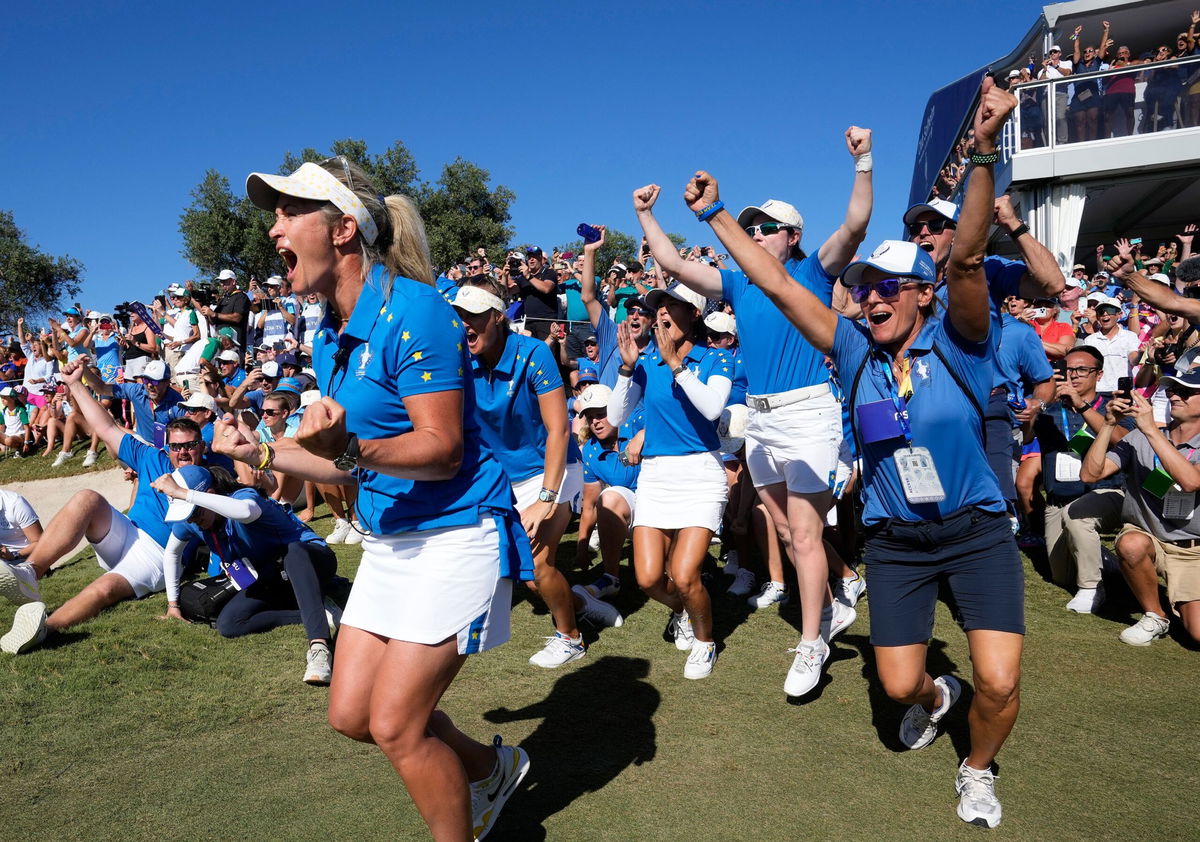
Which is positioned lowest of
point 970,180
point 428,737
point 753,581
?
point 753,581

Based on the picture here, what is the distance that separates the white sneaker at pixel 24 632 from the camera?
5270 mm

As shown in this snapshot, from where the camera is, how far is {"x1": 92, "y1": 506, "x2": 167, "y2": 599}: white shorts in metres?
6.38

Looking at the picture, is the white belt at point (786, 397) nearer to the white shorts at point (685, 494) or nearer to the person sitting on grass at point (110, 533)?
the white shorts at point (685, 494)

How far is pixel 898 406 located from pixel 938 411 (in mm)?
147

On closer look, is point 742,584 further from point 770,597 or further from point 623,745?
point 623,745

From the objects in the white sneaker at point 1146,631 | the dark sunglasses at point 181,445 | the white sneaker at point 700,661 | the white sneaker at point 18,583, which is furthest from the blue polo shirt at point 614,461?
the white sneaker at point 18,583

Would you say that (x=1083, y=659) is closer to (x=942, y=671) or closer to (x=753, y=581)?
(x=942, y=671)

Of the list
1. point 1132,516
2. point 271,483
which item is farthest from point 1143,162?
point 271,483

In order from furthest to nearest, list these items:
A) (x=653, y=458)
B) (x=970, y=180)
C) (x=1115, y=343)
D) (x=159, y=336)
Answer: (x=159, y=336), (x=1115, y=343), (x=653, y=458), (x=970, y=180)

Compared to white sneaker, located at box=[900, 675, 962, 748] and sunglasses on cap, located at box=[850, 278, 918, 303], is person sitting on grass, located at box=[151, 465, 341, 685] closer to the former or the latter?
white sneaker, located at box=[900, 675, 962, 748]

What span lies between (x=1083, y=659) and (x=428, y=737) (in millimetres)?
4044

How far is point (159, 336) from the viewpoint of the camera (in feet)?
48.2

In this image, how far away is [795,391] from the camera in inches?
184

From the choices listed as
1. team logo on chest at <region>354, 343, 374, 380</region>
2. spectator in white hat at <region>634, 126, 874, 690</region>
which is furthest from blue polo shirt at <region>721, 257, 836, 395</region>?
team logo on chest at <region>354, 343, 374, 380</region>
